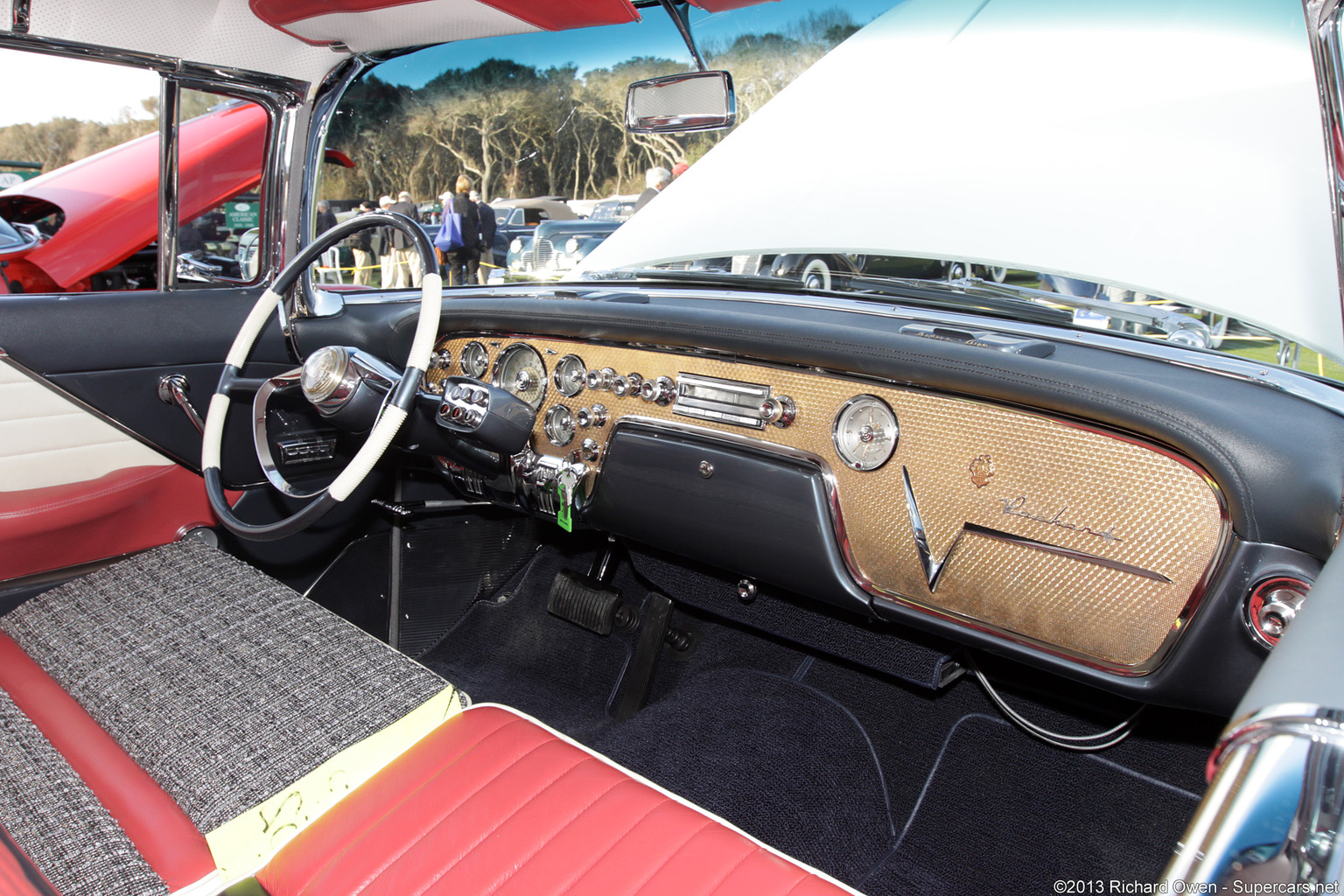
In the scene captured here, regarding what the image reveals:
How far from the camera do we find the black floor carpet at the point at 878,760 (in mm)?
1873

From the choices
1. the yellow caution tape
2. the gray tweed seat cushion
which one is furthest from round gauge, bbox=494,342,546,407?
the yellow caution tape

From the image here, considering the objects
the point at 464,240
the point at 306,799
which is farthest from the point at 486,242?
the point at 306,799

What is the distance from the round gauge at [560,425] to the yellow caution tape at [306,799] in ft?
2.56

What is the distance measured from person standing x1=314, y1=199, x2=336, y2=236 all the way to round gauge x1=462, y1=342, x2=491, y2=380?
0.79 m

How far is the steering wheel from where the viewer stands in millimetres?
1583

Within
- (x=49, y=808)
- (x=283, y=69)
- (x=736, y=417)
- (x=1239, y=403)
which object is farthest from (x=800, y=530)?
(x=283, y=69)

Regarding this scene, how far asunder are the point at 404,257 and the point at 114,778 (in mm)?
1524

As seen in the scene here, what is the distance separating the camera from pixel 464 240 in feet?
8.42

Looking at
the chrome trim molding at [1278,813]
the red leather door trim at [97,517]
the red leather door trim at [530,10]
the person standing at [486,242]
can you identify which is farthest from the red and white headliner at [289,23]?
the chrome trim molding at [1278,813]

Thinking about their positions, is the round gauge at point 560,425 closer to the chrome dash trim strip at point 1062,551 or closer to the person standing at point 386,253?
the person standing at point 386,253

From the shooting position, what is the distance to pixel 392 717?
142cm

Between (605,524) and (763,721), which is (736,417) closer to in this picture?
(605,524)

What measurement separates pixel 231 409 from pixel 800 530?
1.72m

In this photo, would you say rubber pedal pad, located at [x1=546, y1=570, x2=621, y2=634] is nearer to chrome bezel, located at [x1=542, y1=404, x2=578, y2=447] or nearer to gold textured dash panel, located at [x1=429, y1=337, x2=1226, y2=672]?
chrome bezel, located at [x1=542, y1=404, x2=578, y2=447]
